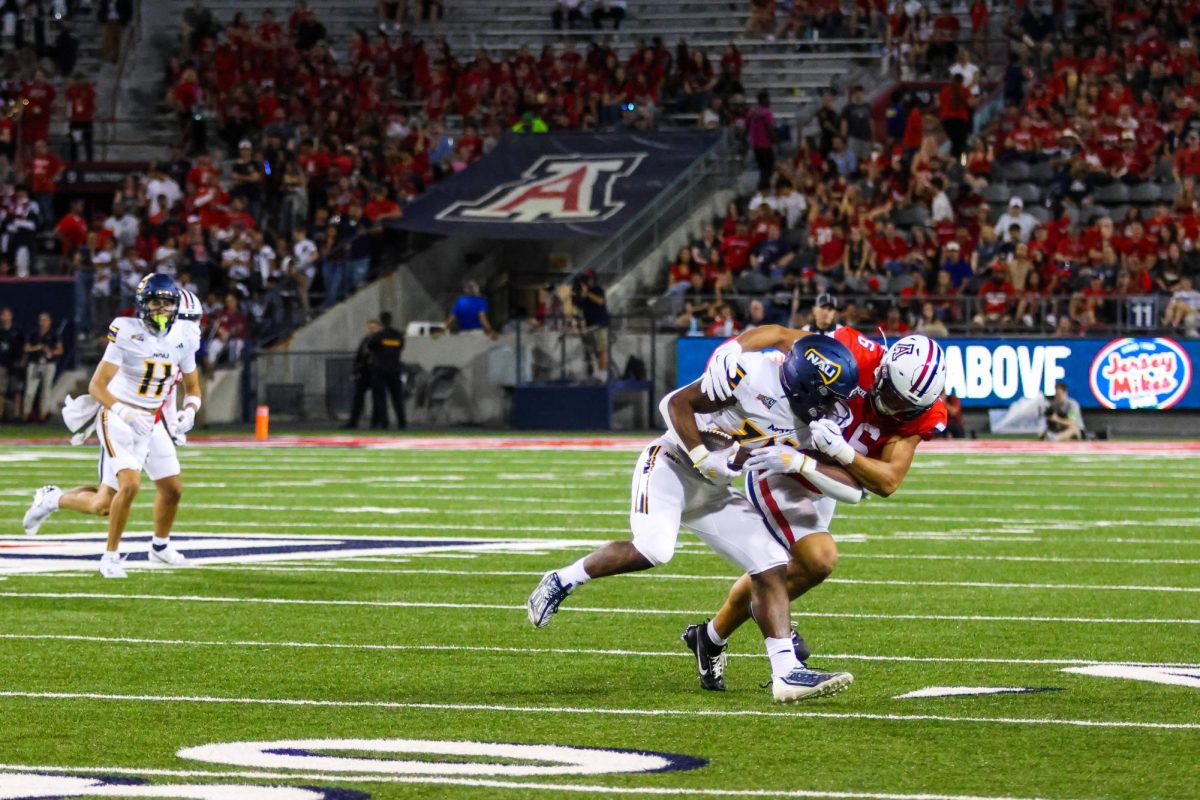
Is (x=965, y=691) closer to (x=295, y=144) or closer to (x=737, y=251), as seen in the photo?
(x=737, y=251)

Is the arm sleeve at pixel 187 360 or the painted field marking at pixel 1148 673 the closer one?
the painted field marking at pixel 1148 673

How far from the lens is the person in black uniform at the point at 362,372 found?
29.6 m

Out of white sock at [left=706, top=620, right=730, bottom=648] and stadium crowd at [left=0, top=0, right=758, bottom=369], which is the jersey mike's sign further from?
white sock at [left=706, top=620, right=730, bottom=648]

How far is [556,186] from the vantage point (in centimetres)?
3262

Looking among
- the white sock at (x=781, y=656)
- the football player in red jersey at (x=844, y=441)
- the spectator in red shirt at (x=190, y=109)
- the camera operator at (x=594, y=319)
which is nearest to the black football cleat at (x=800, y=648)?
the football player in red jersey at (x=844, y=441)

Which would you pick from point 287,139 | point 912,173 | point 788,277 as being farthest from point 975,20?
point 287,139

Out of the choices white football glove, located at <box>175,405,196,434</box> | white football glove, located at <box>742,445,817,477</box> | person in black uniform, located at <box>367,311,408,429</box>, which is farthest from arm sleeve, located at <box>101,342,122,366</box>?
person in black uniform, located at <box>367,311,408,429</box>

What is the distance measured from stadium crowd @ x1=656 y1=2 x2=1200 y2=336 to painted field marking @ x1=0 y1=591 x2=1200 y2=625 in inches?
656

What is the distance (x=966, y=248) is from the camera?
28734 mm

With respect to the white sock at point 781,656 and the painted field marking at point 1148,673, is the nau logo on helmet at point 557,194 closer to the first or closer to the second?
the painted field marking at point 1148,673

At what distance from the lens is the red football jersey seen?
27.1ft

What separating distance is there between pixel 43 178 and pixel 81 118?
194cm

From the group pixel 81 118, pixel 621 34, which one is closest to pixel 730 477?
pixel 621 34

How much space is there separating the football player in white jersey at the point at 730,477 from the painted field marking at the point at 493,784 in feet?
5.80
